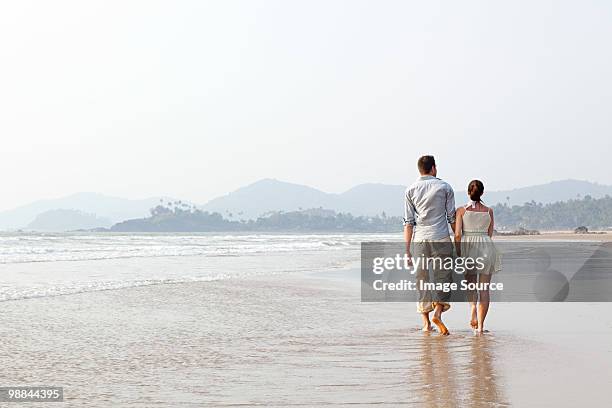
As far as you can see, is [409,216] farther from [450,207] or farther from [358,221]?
[358,221]

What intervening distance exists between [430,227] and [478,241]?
1.64 feet

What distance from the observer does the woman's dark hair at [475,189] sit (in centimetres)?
727

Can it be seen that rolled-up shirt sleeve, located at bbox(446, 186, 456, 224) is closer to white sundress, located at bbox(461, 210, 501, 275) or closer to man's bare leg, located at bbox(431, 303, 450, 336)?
white sundress, located at bbox(461, 210, 501, 275)

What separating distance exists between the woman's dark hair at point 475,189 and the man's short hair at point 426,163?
0.45 metres

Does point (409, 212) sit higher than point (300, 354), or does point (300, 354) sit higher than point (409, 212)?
point (409, 212)

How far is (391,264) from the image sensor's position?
1833cm

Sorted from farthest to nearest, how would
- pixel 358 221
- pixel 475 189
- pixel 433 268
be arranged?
pixel 358 221, pixel 433 268, pixel 475 189

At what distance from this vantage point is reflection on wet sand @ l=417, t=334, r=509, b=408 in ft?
14.7

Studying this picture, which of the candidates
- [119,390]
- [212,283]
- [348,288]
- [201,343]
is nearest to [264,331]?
[201,343]

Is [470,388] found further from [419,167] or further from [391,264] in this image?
[391,264]

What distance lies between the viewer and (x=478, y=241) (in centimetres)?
730

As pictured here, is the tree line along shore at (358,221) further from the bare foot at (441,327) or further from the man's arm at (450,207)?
the bare foot at (441,327)

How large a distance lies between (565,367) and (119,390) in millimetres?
3331

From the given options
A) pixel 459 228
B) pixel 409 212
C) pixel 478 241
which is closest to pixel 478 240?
pixel 478 241
